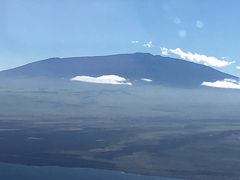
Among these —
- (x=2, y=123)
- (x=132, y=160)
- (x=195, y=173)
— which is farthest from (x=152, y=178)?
(x=2, y=123)

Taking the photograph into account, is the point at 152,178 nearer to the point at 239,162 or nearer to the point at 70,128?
the point at 239,162

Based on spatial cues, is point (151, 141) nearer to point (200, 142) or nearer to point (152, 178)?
point (200, 142)

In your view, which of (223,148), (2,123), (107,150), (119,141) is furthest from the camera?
(2,123)

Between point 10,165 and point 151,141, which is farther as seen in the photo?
point 151,141

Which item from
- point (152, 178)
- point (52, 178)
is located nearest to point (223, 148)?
point (152, 178)

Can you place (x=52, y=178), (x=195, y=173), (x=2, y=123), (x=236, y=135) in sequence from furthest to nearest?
(x=2, y=123) → (x=236, y=135) → (x=195, y=173) → (x=52, y=178)

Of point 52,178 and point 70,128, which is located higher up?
point 70,128
